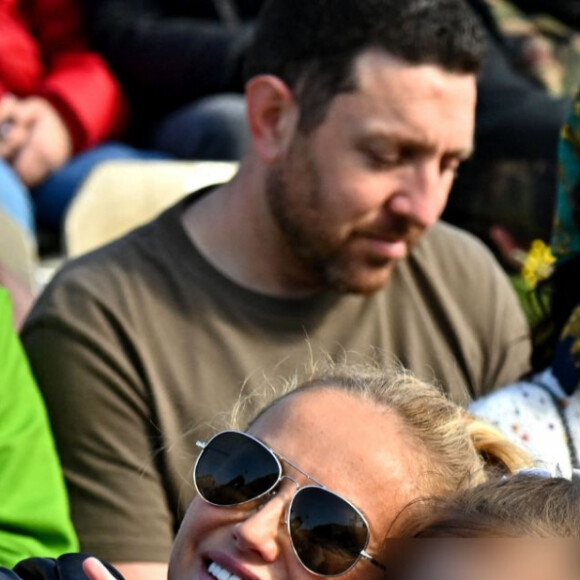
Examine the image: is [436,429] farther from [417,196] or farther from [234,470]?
[417,196]

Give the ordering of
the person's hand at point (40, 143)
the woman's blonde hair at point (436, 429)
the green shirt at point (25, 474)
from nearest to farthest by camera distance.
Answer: the woman's blonde hair at point (436, 429)
the green shirt at point (25, 474)
the person's hand at point (40, 143)

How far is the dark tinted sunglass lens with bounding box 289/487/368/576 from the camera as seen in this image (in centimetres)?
137

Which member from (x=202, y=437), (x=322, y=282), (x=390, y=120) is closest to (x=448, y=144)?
(x=390, y=120)

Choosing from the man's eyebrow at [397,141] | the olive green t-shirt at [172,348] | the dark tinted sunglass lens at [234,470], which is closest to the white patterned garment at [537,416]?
the olive green t-shirt at [172,348]

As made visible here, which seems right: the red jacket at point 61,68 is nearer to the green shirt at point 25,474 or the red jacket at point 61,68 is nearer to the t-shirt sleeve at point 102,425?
the t-shirt sleeve at point 102,425

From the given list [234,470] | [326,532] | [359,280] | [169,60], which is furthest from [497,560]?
[169,60]

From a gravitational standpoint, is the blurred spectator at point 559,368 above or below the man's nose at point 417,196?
below

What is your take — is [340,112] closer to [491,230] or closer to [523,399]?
[523,399]

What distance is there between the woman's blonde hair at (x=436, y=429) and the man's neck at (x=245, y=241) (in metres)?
0.74

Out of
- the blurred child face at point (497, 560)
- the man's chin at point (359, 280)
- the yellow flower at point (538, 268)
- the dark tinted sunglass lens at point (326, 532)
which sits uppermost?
the blurred child face at point (497, 560)

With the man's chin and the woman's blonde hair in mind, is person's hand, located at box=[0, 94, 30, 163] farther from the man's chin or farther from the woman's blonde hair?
the woman's blonde hair

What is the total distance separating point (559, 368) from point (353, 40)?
2.47 feet

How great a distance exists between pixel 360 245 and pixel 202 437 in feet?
1.62

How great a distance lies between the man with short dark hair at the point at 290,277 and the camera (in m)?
2.21
